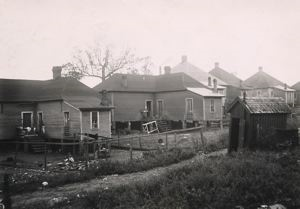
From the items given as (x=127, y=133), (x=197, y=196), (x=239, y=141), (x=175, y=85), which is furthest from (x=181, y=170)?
(x=175, y=85)

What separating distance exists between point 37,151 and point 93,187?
1547cm

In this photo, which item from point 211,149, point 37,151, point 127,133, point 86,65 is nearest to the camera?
point 211,149

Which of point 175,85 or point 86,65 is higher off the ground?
point 86,65

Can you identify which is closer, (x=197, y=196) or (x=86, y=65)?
(x=197, y=196)

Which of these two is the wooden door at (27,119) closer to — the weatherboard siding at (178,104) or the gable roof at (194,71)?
the weatherboard siding at (178,104)

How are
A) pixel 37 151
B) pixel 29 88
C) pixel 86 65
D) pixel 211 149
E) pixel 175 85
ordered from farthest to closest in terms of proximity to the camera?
pixel 86 65 < pixel 175 85 < pixel 29 88 < pixel 37 151 < pixel 211 149

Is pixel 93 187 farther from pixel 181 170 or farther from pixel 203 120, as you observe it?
pixel 203 120

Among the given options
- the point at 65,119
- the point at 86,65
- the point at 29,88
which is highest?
the point at 86,65

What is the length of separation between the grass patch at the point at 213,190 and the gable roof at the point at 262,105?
5.89m

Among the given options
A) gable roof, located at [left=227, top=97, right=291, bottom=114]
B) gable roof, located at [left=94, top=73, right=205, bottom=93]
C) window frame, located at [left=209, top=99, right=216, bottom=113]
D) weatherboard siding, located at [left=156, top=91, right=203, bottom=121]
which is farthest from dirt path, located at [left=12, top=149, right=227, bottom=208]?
gable roof, located at [left=94, top=73, right=205, bottom=93]

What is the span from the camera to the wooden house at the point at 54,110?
28312 mm

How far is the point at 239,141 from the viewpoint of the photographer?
1775cm

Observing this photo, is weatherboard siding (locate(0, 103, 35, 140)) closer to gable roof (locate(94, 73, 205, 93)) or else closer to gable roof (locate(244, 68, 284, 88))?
gable roof (locate(94, 73, 205, 93))

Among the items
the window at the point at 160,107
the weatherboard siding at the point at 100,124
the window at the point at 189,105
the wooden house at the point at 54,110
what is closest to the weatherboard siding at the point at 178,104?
the window at the point at 189,105
